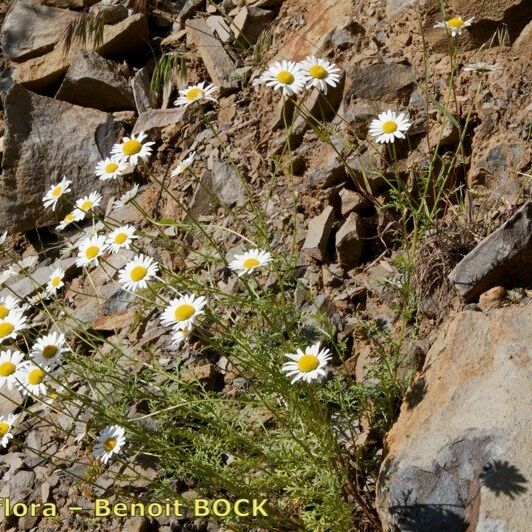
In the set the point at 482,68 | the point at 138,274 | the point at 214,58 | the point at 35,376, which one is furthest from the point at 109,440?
the point at 214,58

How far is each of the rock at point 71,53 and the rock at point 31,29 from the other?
0.09 meters

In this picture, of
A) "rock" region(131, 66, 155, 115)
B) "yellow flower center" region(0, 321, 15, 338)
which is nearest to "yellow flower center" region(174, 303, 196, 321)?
"yellow flower center" region(0, 321, 15, 338)

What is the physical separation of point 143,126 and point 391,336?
2.86m

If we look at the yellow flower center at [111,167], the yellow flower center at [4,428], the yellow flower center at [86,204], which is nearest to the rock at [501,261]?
the yellow flower center at [111,167]

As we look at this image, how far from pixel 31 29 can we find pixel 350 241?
380cm

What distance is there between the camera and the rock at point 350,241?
3926 millimetres

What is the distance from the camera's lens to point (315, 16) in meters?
5.06

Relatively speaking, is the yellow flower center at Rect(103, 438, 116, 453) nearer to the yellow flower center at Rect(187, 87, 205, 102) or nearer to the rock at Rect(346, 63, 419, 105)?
the yellow flower center at Rect(187, 87, 205, 102)

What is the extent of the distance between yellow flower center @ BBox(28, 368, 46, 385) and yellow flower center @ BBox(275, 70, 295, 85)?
160 centimetres

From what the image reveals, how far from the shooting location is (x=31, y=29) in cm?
629

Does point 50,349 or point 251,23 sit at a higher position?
point 251,23

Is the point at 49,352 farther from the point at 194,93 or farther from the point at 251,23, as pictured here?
the point at 251,23

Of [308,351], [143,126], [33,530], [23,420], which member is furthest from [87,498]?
[143,126]

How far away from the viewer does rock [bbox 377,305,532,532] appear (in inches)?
99.4
